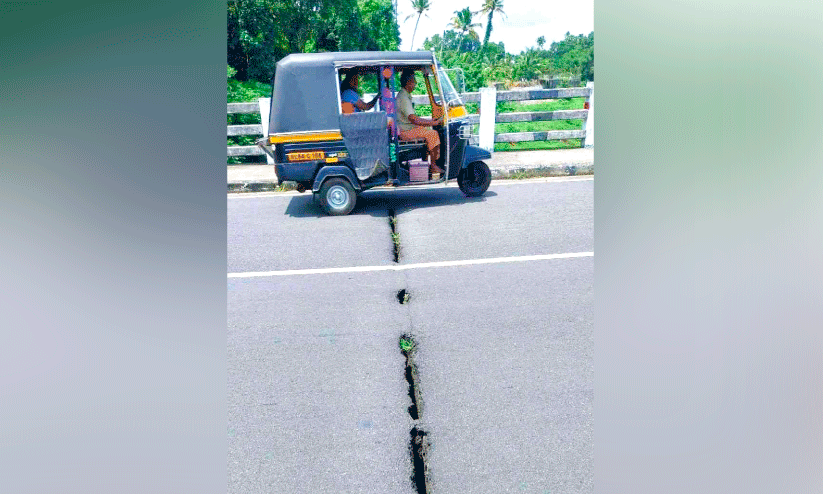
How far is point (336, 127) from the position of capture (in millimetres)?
8234

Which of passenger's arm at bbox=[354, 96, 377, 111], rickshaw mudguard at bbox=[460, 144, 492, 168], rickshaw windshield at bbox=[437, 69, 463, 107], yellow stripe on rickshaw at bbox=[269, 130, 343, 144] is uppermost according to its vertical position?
rickshaw windshield at bbox=[437, 69, 463, 107]

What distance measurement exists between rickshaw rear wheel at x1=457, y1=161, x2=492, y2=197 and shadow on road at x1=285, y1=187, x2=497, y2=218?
0.31ft

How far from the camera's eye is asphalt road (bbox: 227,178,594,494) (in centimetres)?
310

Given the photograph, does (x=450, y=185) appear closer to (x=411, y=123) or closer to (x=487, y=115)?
(x=411, y=123)

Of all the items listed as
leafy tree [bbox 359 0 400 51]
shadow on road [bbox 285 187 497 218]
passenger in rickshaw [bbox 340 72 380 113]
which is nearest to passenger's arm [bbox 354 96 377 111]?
passenger in rickshaw [bbox 340 72 380 113]

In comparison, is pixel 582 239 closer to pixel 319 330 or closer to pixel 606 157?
pixel 319 330

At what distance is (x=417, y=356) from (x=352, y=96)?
465 centimetres

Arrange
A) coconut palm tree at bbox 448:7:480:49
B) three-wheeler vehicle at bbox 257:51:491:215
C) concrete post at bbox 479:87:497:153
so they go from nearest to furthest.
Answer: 1. three-wheeler vehicle at bbox 257:51:491:215
2. concrete post at bbox 479:87:497:153
3. coconut palm tree at bbox 448:7:480:49

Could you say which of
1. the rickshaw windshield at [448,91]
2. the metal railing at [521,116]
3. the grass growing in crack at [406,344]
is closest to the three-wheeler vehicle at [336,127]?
the rickshaw windshield at [448,91]

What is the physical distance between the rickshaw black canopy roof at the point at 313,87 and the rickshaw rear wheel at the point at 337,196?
0.58 m

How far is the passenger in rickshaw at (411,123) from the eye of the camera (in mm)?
8414

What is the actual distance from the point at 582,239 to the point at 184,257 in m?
5.81

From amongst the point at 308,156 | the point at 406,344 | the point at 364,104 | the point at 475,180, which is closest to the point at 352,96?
the point at 364,104

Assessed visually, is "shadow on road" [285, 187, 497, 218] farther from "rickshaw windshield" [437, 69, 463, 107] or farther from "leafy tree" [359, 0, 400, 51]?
"leafy tree" [359, 0, 400, 51]
